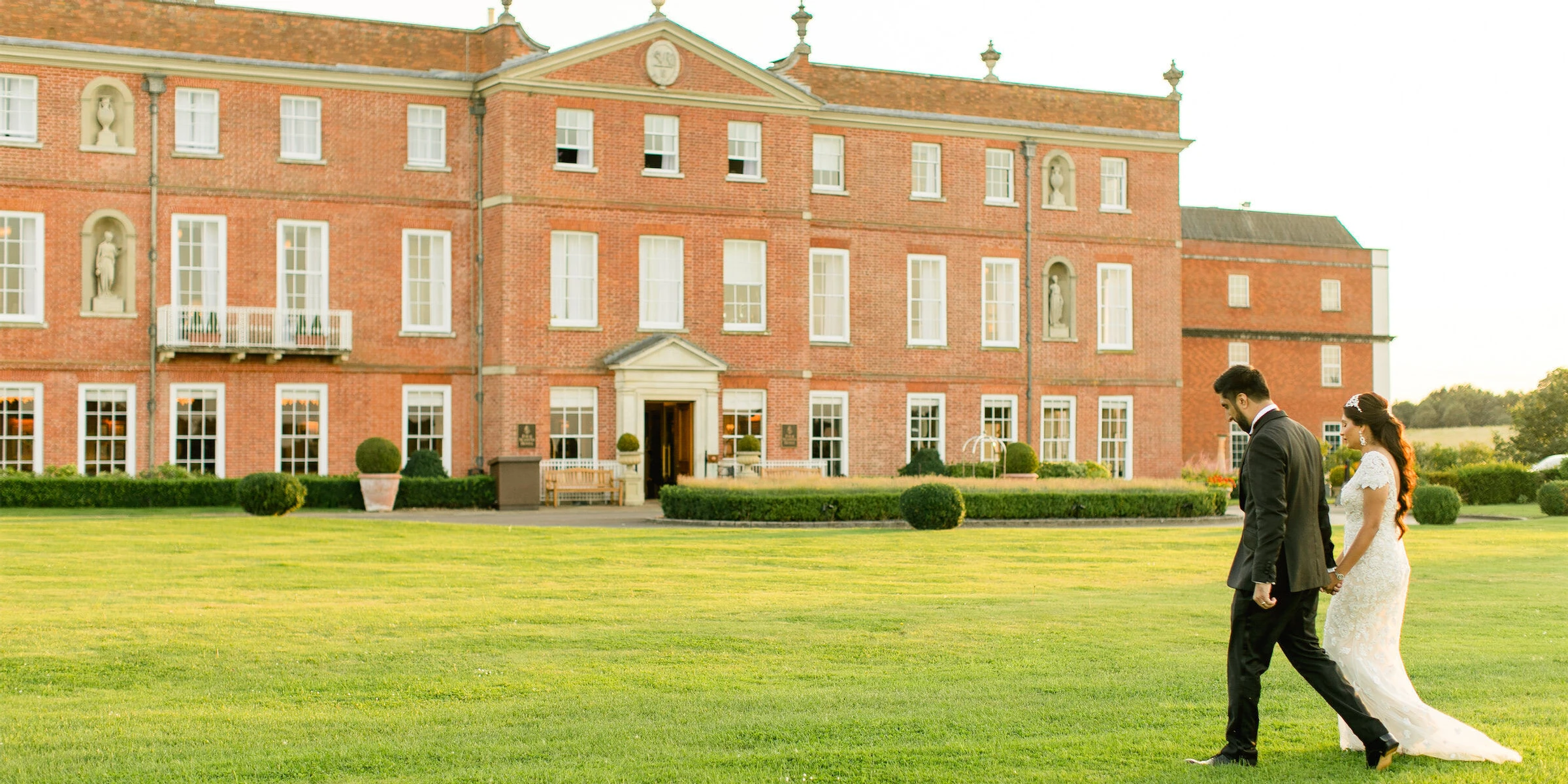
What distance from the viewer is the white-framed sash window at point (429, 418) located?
32.9 meters

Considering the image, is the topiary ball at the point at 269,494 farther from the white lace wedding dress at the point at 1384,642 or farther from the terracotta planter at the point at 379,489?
the white lace wedding dress at the point at 1384,642

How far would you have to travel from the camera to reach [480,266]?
109 feet

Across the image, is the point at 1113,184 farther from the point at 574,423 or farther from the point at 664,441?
the point at 574,423

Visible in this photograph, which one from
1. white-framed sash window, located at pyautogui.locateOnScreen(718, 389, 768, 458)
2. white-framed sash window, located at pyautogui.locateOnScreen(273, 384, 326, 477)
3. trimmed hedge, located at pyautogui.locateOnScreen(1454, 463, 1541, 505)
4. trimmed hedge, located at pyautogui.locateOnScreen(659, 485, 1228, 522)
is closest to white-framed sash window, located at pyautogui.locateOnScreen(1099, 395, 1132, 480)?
trimmed hedge, located at pyautogui.locateOnScreen(1454, 463, 1541, 505)

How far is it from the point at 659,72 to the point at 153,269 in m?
11.5

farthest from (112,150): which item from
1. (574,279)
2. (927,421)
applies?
(927,421)

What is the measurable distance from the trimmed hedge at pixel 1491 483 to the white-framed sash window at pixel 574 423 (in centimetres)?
2072

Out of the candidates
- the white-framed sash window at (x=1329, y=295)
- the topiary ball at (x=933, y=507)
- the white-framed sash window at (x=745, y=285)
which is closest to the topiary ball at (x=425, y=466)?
the white-framed sash window at (x=745, y=285)

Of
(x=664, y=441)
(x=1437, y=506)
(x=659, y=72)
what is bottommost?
(x=1437, y=506)

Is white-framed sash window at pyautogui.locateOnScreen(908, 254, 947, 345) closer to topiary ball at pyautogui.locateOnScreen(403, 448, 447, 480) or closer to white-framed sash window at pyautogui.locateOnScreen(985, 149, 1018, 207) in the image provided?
white-framed sash window at pyautogui.locateOnScreen(985, 149, 1018, 207)

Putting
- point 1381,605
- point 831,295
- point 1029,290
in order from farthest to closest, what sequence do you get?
point 1029,290
point 831,295
point 1381,605

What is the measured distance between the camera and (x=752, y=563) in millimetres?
18594

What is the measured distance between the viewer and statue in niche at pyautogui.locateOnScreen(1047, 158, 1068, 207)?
39.1 m

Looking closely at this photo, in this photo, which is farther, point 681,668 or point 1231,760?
point 681,668
